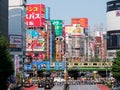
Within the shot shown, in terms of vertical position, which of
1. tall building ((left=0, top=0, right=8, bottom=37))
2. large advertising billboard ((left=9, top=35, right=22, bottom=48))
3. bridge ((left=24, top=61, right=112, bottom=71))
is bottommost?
bridge ((left=24, top=61, right=112, bottom=71))

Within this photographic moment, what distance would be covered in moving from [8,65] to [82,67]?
100 meters

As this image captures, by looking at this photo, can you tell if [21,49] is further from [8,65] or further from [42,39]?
[8,65]

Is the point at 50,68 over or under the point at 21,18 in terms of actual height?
under

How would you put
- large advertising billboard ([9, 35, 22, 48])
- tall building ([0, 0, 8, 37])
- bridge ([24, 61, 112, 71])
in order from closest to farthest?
tall building ([0, 0, 8, 37]) → bridge ([24, 61, 112, 71]) → large advertising billboard ([9, 35, 22, 48])

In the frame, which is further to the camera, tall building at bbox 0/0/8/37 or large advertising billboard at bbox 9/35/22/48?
large advertising billboard at bbox 9/35/22/48

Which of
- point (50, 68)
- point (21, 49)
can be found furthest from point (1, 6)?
point (21, 49)

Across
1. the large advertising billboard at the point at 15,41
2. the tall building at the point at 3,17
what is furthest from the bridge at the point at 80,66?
the tall building at the point at 3,17

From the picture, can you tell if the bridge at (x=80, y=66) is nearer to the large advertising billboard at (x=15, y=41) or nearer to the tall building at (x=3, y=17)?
the large advertising billboard at (x=15, y=41)

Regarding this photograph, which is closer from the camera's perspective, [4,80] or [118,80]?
[4,80]

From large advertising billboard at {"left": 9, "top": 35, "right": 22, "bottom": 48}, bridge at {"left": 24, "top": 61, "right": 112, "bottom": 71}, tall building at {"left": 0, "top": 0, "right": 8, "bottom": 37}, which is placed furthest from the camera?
large advertising billboard at {"left": 9, "top": 35, "right": 22, "bottom": 48}

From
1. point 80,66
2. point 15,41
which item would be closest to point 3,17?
point 80,66

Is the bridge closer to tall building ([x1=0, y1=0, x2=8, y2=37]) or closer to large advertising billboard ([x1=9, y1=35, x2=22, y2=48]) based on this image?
large advertising billboard ([x1=9, y1=35, x2=22, y2=48])

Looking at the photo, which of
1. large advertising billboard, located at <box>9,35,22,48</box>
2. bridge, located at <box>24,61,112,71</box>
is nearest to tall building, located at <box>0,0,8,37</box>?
bridge, located at <box>24,61,112,71</box>

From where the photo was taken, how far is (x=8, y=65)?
185 ft
